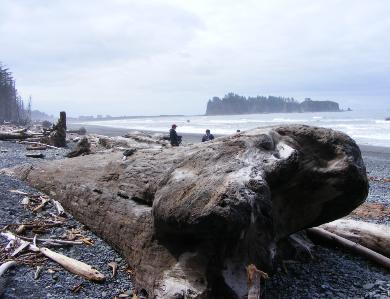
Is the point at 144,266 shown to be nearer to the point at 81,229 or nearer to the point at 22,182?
the point at 81,229

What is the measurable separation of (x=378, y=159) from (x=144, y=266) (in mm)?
21241

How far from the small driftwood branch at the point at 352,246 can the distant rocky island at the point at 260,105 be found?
16015 cm

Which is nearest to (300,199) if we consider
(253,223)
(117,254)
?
(253,223)

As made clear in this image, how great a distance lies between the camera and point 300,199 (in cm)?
550

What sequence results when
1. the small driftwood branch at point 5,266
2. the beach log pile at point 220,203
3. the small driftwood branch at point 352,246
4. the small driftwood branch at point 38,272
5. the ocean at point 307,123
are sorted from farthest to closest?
1. the ocean at point 307,123
2. the small driftwood branch at point 352,246
3. the small driftwood branch at point 38,272
4. the small driftwood branch at point 5,266
5. the beach log pile at point 220,203

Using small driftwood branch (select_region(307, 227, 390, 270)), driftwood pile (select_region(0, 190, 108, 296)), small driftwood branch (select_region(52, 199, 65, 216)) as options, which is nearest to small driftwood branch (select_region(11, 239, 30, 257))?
driftwood pile (select_region(0, 190, 108, 296))

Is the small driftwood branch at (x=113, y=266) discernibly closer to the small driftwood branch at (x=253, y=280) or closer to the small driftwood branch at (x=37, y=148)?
the small driftwood branch at (x=253, y=280)

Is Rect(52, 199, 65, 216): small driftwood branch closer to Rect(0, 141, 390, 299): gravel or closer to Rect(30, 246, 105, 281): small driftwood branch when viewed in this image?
Rect(0, 141, 390, 299): gravel

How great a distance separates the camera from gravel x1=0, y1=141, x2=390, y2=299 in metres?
4.63

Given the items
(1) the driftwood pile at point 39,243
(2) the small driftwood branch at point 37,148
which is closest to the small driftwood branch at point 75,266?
(1) the driftwood pile at point 39,243

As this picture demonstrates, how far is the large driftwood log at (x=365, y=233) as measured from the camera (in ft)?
20.0

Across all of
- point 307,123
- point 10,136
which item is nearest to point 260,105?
point 307,123

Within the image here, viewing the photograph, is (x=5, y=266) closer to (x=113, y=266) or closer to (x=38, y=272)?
(x=38, y=272)

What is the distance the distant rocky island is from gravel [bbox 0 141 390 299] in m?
161
